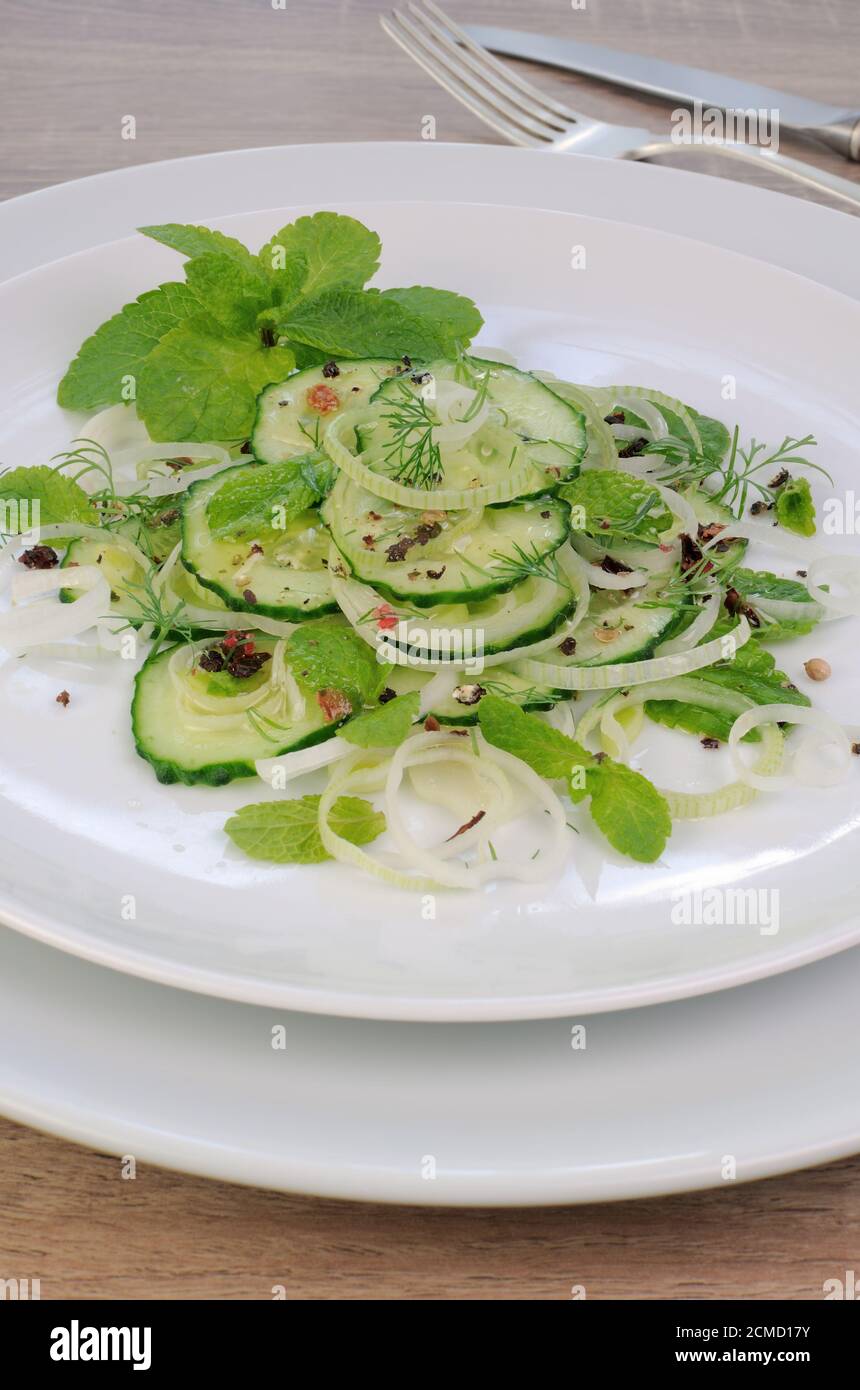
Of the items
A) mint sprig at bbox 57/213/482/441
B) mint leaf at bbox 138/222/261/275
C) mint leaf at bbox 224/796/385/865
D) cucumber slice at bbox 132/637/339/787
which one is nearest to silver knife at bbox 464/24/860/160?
mint sprig at bbox 57/213/482/441

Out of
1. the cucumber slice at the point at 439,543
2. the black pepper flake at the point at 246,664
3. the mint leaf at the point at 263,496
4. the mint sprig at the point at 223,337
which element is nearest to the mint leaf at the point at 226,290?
the mint sprig at the point at 223,337

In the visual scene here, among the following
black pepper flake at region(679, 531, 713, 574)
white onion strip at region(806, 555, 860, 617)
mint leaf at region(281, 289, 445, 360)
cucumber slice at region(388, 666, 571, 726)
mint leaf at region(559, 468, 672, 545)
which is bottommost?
cucumber slice at region(388, 666, 571, 726)

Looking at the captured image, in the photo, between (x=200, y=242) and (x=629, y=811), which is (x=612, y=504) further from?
(x=200, y=242)

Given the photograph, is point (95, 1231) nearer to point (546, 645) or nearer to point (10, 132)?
point (546, 645)

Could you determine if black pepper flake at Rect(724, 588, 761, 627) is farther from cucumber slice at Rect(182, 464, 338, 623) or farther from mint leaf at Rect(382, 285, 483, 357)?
mint leaf at Rect(382, 285, 483, 357)

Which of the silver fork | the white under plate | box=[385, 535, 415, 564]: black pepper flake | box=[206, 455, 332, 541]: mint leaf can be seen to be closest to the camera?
the white under plate

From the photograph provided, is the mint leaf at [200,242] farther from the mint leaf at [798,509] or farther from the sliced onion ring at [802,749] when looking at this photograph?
the sliced onion ring at [802,749]

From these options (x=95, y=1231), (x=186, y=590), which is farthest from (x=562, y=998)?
(x=186, y=590)
